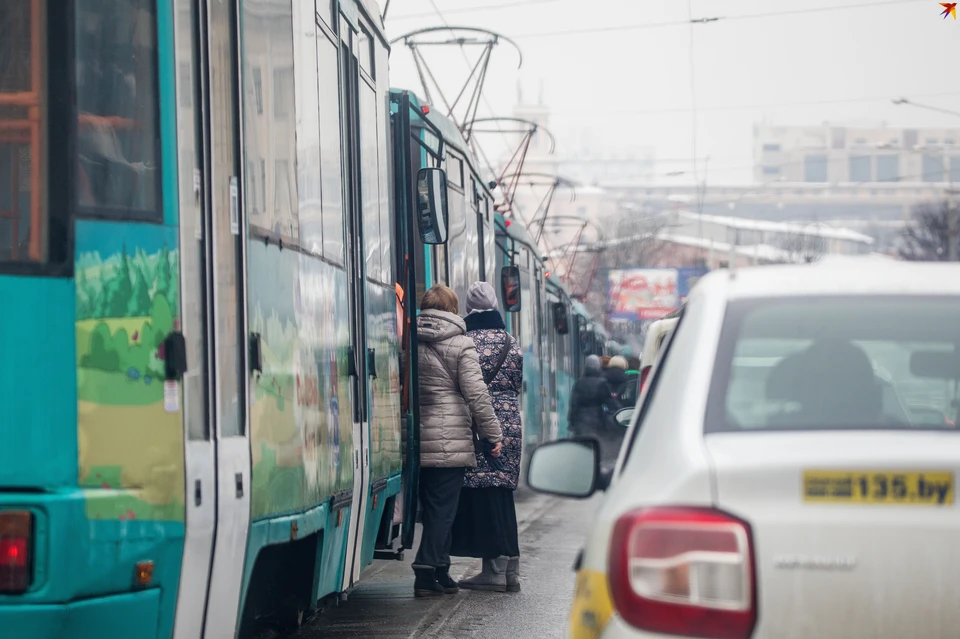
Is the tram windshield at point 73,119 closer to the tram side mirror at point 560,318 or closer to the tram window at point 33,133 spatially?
the tram window at point 33,133

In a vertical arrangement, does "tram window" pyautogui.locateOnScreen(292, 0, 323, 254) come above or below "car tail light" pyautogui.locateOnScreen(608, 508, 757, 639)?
above

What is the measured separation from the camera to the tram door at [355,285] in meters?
6.17

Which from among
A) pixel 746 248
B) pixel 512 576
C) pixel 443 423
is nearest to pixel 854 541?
pixel 443 423

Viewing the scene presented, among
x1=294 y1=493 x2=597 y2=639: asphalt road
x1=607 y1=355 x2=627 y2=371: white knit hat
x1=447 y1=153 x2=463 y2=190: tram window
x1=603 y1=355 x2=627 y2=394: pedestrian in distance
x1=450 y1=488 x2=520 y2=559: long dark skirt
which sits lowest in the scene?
x1=294 y1=493 x2=597 y2=639: asphalt road

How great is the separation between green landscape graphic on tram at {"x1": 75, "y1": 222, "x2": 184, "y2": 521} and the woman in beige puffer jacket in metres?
4.46

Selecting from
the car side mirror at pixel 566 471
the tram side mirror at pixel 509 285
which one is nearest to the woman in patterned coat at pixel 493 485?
the car side mirror at pixel 566 471

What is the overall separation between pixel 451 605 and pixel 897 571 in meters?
5.85

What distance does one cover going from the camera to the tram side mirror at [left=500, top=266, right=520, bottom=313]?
653 inches

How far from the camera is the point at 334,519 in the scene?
5641mm

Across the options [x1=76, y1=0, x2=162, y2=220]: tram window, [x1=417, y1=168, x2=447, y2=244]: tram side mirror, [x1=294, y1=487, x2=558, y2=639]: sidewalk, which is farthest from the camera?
[x1=417, y1=168, x2=447, y2=244]: tram side mirror

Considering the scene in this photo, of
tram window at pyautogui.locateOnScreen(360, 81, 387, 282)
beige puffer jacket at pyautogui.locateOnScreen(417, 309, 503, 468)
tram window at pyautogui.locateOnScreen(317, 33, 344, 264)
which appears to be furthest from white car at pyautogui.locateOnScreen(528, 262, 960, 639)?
beige puffer jacket at pyautogui.locateOnScreen(417, 309, 503, 468)

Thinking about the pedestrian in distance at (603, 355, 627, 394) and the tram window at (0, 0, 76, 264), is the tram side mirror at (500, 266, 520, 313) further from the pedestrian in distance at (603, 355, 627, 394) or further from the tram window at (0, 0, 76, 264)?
the tram window at (0, 0, 76, 264)

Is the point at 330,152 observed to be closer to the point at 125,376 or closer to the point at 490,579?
the point at 125,376

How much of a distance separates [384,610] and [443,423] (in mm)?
1069
